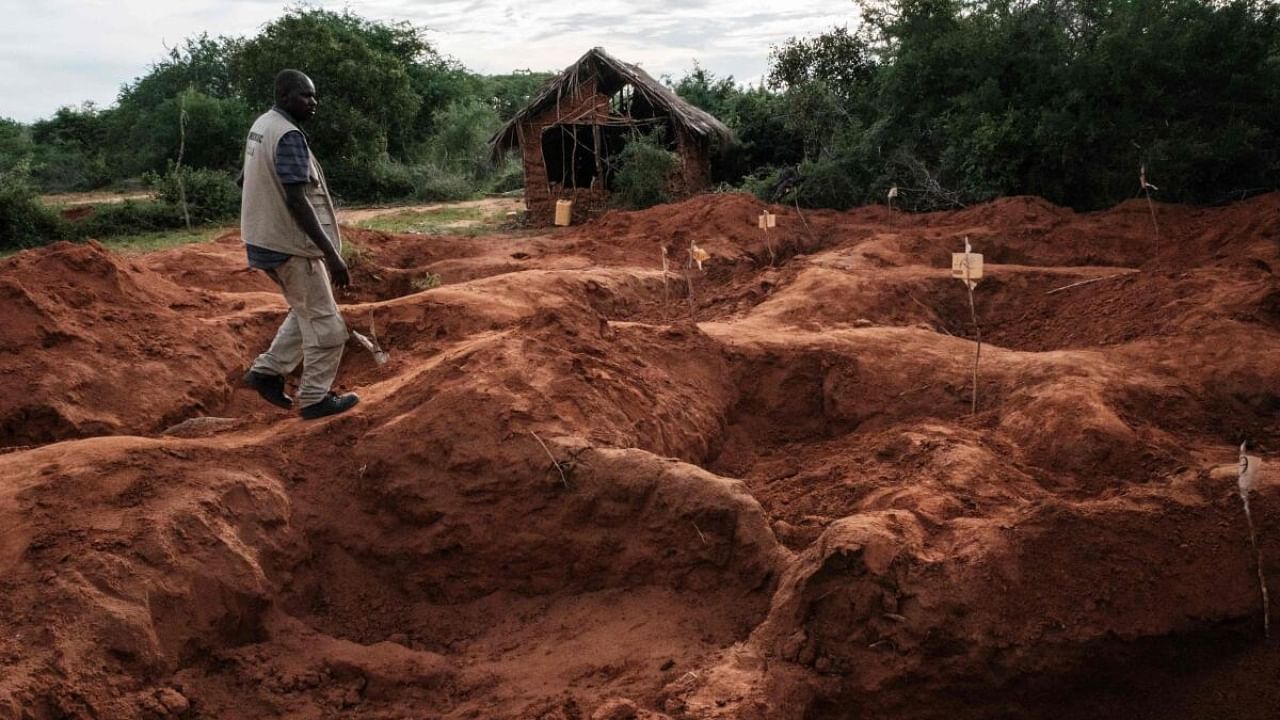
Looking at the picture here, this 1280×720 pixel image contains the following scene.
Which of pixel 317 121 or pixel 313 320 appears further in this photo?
pixel 317 121

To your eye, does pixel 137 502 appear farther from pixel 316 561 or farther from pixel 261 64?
pixel 261 64

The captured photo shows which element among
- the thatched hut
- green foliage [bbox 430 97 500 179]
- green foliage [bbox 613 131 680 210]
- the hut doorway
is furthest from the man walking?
green foliage [bbox 430 97 500 179]

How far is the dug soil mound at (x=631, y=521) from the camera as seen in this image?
3537 mm

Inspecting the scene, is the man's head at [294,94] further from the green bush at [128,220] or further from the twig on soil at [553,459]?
the green bush at [128,220]

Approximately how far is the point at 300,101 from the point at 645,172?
12.3m

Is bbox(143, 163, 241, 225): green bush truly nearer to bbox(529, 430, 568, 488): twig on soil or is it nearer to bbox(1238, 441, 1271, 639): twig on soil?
bbox(529, 430, 568, 488): twig on soil

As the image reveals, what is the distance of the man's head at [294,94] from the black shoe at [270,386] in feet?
4.40

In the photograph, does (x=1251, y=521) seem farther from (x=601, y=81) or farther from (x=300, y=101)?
(x=601, y=81)

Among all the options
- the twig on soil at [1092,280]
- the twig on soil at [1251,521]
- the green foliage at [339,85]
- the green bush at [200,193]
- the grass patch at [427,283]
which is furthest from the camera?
the green foliage at [339,85]

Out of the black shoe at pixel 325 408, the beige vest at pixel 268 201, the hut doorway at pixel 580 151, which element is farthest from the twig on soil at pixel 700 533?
the hut doorway at pixel 580 151

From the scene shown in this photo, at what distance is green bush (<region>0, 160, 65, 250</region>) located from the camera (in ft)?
51.4

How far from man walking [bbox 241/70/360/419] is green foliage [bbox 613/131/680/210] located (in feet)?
39.5

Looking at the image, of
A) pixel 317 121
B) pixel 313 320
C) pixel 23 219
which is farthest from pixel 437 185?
pixel 313 320

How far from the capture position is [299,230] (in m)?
4.91
